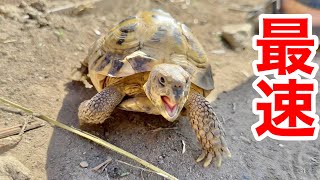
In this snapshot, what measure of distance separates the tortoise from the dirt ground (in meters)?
0.16

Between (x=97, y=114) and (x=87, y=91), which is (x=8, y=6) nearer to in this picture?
(x=87, y=91)

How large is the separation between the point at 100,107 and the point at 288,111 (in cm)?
135

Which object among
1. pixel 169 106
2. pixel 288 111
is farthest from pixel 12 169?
pixel 288 111

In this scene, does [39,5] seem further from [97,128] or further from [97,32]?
[97,128]

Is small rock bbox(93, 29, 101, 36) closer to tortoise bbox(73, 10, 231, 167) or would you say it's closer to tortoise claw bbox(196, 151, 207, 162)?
tortoise bbox(73, 10, 231, 167)

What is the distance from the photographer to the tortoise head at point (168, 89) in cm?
257

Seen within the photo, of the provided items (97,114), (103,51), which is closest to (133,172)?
(97,114)

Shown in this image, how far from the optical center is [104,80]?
3264 millimetres

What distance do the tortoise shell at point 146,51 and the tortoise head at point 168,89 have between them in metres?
0.23

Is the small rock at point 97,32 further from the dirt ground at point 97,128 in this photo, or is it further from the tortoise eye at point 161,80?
the tortoise eye at point 161,80

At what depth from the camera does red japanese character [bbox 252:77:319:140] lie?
3.29m

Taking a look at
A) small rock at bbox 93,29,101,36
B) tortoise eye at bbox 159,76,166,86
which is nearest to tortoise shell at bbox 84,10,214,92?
tortoise eye at bbox 159,76,166,86

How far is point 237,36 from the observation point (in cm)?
476

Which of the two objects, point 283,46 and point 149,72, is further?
point 283,46
